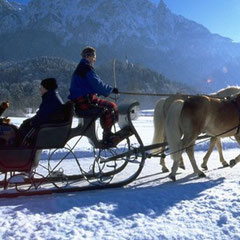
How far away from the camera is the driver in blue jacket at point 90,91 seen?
4992 millimetres

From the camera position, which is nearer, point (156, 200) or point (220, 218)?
point (220, 218)

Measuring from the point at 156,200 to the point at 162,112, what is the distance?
337 centimetres

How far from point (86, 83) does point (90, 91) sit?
0.44 feet

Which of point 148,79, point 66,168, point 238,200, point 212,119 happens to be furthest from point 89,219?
point 148,79

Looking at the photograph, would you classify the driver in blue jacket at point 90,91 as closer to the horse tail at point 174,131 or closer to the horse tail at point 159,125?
the horse tail at point 174,131

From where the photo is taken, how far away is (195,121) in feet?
19.2

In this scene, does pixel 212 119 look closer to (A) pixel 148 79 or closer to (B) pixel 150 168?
(B) pixel 150 168

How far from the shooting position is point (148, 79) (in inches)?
5797

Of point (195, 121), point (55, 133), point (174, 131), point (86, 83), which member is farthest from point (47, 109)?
point (195, 121)

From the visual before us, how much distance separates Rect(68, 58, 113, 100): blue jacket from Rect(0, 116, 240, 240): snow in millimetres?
1480

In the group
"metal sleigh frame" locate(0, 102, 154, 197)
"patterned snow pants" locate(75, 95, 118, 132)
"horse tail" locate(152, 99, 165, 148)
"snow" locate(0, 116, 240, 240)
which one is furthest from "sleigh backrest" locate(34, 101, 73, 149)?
"horse tail" locate(152, 99, 165, 148)

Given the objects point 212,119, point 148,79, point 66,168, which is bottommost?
point 66,168

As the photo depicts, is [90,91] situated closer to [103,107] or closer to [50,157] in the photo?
[103,107]

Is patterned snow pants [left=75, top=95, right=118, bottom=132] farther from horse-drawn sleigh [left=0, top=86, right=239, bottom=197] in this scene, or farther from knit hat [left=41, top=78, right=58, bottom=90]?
knit hat [left=41, top=78, right=58, bottom=90]
